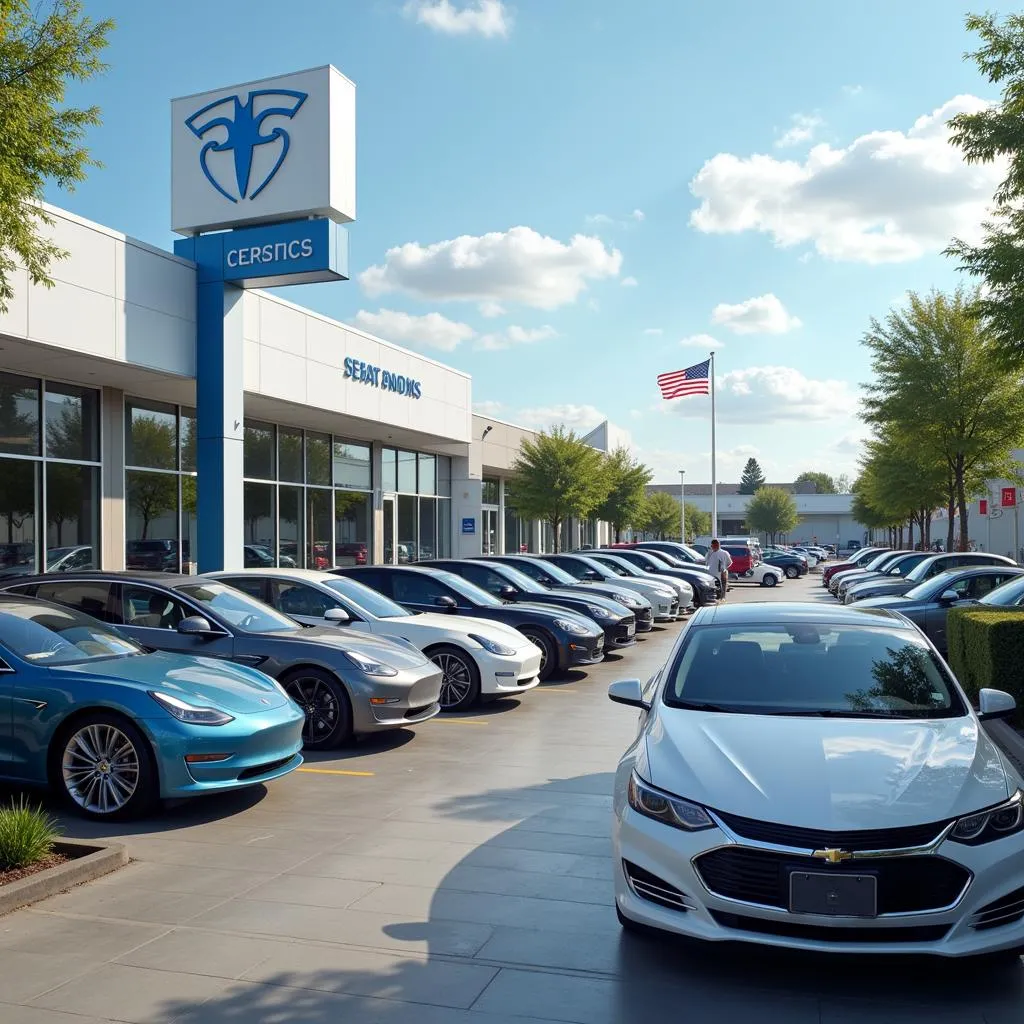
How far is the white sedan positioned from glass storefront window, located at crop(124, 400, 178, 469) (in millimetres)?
9373

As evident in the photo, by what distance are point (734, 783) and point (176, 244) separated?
16.7 m

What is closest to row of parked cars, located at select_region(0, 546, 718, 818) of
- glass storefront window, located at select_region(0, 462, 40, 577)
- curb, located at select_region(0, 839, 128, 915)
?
curb, located at select_region(0, 839, 128, 915)

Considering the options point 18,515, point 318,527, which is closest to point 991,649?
point 18,515

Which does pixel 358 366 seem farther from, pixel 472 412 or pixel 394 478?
pixel 472 412

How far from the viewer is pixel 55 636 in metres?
7.25

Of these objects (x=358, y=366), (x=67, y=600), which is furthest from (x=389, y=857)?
(x=358, y=366)

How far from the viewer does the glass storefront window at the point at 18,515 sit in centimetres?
1645

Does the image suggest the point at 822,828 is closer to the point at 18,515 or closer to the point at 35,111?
the point at 35,111

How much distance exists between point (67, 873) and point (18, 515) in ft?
41.8

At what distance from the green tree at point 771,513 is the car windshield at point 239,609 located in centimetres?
9086

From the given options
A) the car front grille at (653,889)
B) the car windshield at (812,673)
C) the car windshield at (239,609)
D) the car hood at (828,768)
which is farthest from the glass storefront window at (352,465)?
the car front grille at (653,889)

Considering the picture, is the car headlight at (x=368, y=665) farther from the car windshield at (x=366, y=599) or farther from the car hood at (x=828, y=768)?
the car hood at (x=828, y=768)

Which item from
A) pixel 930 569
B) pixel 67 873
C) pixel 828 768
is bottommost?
pixel 67 873

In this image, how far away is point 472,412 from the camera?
33.6 meters
